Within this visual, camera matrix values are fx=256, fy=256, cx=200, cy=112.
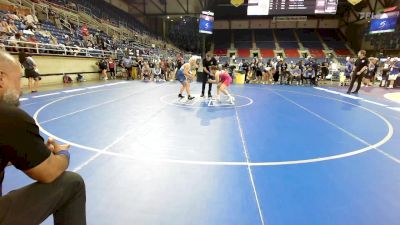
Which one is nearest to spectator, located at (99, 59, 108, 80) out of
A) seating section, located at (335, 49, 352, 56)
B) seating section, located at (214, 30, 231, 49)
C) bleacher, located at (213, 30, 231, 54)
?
bleacher, located at (213, 30, 231, 54)

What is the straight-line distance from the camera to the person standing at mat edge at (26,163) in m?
1.25

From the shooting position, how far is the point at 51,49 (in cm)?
1287

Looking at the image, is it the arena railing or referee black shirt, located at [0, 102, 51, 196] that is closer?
referee black shirt, located at [0, 102, 51, 196]

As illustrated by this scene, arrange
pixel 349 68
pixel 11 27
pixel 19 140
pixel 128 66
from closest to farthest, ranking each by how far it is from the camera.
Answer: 1. pixel 19 140
2. pixel 11 27
3. pixel 349 68
4. pixel 128 66

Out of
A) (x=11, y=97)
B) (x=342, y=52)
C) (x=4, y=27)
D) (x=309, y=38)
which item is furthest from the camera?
(x=309, y=38)

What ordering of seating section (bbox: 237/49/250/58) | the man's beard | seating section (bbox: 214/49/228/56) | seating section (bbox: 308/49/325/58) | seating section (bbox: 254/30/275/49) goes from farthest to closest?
1. seating section (bbox: 254/30/275/49)
2. seating section (bbox: 214/49/228/56)
3. seating section (bbox: 237/49/250/58)
4. seating section (bbox: 308/49/325/58)
5. the man's beard

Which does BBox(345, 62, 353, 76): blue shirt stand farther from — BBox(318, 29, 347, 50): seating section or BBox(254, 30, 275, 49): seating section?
BBox(318, 29, 347, 50): seating section

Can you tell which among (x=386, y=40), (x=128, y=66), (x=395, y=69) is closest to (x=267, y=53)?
(x=386, y=40)

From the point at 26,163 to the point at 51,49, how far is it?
1375cm

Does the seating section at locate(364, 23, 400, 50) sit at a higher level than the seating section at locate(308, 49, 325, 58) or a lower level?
higher

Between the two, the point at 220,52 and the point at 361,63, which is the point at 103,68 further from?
the point at 220,52

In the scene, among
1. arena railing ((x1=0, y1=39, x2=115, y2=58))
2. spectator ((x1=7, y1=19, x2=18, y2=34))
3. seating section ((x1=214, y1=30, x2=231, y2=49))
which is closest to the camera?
arena railing ((x1=0, y1=39, x2=115, y2=58))

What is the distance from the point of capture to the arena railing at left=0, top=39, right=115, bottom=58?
431 inches

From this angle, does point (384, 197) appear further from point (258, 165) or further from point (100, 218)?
point (100, 218)
